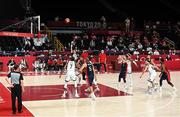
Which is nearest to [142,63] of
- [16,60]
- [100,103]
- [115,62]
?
[115,62]

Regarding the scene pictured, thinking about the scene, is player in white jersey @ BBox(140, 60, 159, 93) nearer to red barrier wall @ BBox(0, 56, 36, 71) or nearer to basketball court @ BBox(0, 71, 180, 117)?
basketball court @ BBox(0, 71, 180, 117)

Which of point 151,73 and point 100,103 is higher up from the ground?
point 151,73

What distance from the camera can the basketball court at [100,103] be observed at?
13.1 m

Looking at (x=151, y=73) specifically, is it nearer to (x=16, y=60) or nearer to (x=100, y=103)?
(x=100, y=103)

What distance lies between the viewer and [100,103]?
15.1 metres

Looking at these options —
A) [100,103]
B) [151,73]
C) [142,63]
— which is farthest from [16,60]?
[100,103]

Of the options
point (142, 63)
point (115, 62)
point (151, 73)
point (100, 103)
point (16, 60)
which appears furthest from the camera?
point (115, 62)

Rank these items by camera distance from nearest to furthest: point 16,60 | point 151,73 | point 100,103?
point 100,103 < point 151,73 < point 16,60

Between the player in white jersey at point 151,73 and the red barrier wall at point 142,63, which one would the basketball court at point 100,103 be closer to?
the player in white jersey at point 151,73

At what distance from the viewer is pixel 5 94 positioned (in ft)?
57.4

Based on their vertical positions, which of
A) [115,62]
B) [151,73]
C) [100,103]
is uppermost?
[115,62]

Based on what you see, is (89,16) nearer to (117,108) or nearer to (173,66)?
(173,66)

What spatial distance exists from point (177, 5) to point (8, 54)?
23971mm

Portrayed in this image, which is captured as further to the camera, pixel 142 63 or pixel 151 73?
pixel 142 63
